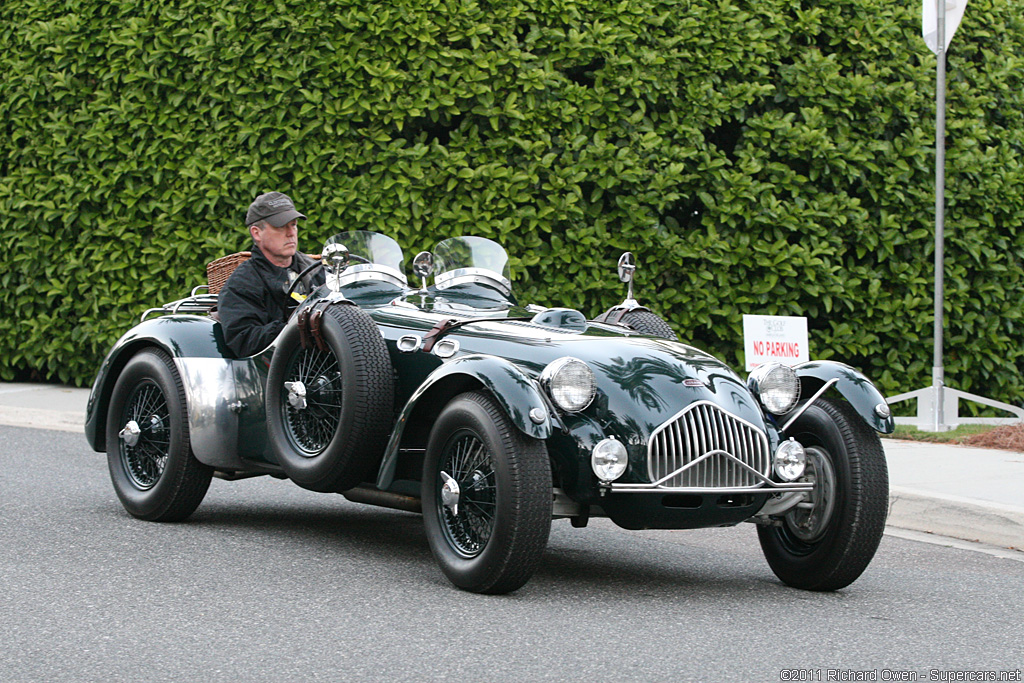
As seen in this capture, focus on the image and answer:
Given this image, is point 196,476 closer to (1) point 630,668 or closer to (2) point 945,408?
(1) point 630,668

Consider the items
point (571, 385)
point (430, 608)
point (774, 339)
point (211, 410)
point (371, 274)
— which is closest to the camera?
point (430, 608)

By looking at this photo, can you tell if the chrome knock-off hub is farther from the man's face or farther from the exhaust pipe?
the man's face

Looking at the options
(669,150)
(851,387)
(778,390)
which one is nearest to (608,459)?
(778,390)

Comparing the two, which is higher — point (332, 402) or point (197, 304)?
point (197, 304)

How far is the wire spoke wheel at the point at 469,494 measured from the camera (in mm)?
5445

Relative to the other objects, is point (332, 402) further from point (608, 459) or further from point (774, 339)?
point (774, 339)

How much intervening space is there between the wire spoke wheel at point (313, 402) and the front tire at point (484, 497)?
0.70 metres

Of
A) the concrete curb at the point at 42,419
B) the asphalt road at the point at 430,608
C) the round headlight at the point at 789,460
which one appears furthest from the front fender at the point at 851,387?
the concrete curb at the point at 42,419

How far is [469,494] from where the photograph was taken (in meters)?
5.53

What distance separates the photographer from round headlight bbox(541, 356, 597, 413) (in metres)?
5.47

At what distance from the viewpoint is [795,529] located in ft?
19.3

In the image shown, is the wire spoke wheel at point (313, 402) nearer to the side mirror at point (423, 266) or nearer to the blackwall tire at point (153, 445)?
the blackwall tire at point (153, 445)

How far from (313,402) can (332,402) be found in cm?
12

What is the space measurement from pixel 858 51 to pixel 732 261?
2.12 metres
